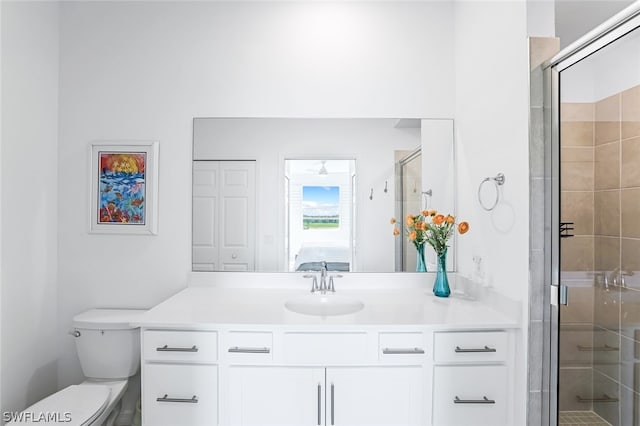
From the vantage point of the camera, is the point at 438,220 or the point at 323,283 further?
the point at 323,283

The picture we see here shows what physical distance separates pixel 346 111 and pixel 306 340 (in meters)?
1.43

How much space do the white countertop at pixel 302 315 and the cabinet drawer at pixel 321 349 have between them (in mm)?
A: 53

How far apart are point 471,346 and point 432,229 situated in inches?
26.6

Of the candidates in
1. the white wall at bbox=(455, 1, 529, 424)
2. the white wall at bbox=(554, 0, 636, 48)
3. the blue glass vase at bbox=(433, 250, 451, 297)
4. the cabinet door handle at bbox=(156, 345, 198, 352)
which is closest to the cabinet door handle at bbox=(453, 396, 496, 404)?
the white wall at bbox=(455, 1, 529, 424)

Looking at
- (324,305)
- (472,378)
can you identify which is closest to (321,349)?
(324,305)

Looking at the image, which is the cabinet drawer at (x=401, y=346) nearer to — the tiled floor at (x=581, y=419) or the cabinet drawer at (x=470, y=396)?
the cabinet drawer at (x=470, y=396)

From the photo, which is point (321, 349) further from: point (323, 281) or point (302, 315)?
point (323, 281)

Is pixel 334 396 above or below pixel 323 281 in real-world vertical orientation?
below

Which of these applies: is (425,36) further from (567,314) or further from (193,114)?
(567,314)

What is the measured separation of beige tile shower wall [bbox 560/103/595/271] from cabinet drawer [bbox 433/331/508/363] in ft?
1.46

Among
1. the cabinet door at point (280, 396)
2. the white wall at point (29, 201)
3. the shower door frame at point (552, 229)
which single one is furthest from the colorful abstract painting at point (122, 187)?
the shower door frame at point (552, 229)

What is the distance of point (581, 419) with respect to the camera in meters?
1.35

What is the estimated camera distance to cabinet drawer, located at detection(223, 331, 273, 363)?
5.23 feet

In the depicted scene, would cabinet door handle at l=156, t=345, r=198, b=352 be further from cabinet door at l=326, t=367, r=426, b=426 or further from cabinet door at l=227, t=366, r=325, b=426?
cabinet door at l=326, t=367, r=426, b=426
